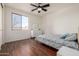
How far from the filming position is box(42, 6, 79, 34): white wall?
91 cm

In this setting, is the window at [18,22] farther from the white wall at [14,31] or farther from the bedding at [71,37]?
the bedding at [71,37]

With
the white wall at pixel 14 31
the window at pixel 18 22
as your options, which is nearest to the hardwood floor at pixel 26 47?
the white wall at pixel 14 31

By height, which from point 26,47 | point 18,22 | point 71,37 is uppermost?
point 18,22

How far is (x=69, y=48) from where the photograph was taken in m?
0.92

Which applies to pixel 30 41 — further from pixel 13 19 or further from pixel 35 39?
pixel 13 19

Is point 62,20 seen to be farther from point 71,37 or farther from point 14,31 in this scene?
point 14,31

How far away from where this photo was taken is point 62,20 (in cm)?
106

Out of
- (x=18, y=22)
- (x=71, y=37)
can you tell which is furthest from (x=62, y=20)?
(x=18, y=22)

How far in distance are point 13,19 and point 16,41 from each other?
0.35m

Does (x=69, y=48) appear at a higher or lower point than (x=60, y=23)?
lower

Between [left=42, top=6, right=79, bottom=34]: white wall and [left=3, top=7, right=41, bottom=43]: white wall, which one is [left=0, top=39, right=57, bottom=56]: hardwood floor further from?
[left=42, top=6, right=79, bottom=34]: white wall

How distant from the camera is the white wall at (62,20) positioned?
91 centimetres

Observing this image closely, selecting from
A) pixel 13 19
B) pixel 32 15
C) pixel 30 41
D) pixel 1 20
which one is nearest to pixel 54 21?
pixel 32 15

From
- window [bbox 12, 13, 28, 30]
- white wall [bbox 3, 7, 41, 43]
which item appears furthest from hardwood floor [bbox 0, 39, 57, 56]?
window [bbox 12, 13, 28, 30]
